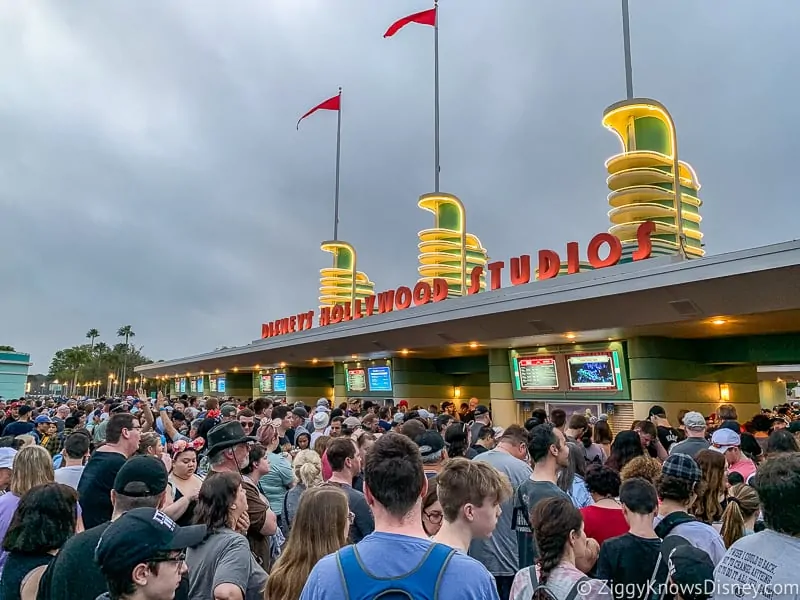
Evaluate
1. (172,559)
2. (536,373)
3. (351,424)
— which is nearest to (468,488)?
(172,559)

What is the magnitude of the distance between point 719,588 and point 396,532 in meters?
1.43

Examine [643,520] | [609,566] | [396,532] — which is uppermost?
[396,532]

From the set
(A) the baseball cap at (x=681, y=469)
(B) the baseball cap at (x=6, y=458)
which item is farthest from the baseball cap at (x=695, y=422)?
(B) the baseball cap at (x=6, y=458)

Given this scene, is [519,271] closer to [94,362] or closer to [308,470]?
[308,470]

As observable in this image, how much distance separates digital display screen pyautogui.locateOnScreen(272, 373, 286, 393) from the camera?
114ft

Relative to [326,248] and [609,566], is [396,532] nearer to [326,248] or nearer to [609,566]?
[609,566]

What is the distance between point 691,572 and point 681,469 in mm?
781

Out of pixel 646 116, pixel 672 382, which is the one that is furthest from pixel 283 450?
pixel 646 116

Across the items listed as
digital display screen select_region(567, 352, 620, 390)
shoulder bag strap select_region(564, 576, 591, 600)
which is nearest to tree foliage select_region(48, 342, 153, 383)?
digital display screen select_region(567, 352, 620, 390)

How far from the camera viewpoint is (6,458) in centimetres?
560

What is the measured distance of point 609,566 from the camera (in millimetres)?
3262

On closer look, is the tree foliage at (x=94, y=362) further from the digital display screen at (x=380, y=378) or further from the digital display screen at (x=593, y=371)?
the digital display screen at (x=593, y=371)

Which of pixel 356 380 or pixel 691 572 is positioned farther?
pixel 356 380

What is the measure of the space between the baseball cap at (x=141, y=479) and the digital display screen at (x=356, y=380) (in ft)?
77.0
